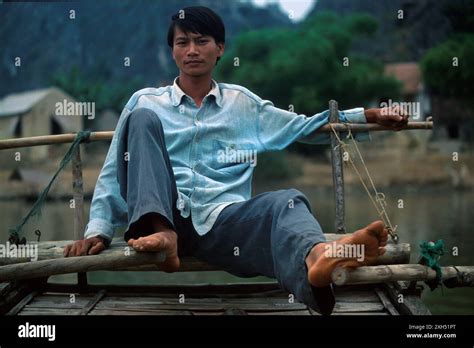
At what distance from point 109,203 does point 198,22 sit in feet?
1.60

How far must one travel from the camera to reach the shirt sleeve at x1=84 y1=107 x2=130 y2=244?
1685mm

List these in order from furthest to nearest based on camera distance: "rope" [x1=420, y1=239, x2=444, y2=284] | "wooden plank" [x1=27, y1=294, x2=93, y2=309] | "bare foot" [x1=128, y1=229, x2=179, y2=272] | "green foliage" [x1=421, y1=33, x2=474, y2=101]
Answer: "green foliage" [x1=421, y1=33, x2=474, y2=101] → "wooden plank" [x1=27, y1=294, x2=93, y2=309] → "rope" [x1=420, y1=239, x2=444, y2=284] → "bare foot" [x1=128, y1=229, x2=179, y2=272]

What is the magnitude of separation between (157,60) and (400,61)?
5490 mm

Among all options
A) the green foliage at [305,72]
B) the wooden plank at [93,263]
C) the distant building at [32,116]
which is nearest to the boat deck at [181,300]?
the wooden plank at [93,263]

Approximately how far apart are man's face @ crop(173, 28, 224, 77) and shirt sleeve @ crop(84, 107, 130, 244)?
20cm

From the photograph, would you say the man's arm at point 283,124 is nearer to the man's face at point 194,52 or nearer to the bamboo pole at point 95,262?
the man's face at point 194,52

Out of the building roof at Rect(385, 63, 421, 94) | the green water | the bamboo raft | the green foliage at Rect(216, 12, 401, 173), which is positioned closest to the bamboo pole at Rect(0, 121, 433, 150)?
the bamboo raft

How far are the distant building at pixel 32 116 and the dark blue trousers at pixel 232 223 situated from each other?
10.4 metres

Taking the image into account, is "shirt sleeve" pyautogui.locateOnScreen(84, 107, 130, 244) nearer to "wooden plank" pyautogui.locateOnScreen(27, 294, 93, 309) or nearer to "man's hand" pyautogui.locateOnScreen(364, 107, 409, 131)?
"wooden plank" pyautogui.locateOnScreen(27, 294, 93, 309)

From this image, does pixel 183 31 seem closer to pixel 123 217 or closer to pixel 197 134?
pixel 197 134

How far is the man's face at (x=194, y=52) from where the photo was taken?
70.3 inches

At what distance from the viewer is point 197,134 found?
5.84 ft

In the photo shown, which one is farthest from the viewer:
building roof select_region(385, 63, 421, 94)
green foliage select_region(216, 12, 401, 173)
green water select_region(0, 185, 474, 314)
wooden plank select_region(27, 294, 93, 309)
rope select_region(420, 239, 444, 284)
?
building roof select_region(385, 63, 421, 94)

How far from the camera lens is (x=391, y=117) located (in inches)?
73.5
